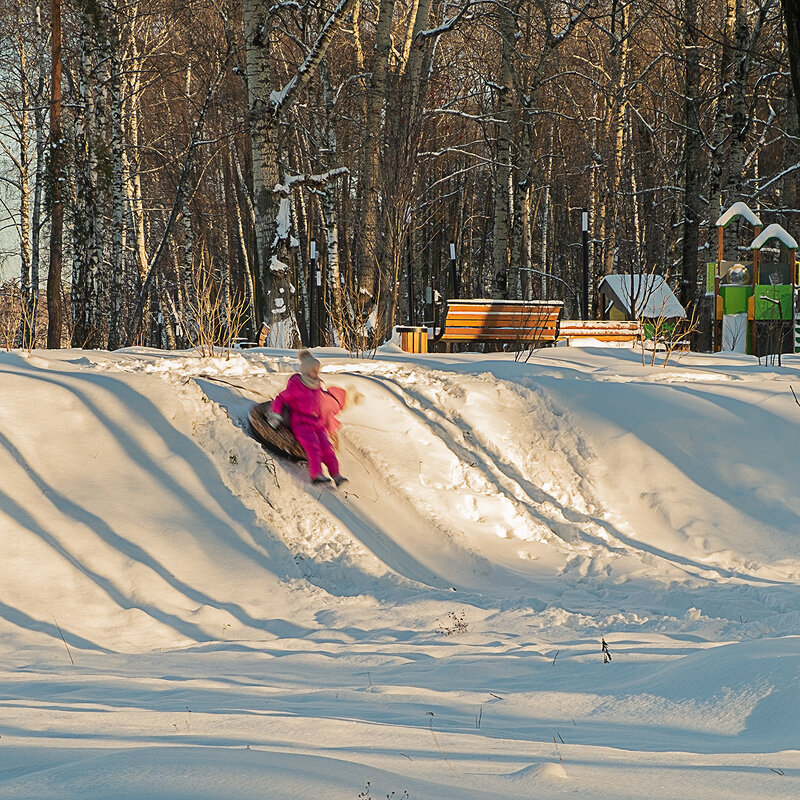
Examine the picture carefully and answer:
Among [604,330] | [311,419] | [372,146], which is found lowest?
[311,419]

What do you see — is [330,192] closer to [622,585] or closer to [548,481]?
[548,481]

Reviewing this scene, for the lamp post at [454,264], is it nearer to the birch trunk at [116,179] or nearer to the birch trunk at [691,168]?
the birch trunk at [691,168]

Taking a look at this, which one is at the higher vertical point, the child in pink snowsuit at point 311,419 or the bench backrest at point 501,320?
the bench backrest at point 501,320

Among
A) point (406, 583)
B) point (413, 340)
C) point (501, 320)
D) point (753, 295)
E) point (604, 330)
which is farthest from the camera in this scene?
point (753, 295)

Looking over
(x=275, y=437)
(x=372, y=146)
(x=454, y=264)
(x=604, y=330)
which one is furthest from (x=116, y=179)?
(x=275, y=437)

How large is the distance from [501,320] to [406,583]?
8.28 meters

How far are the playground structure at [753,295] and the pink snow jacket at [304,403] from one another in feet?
33.3

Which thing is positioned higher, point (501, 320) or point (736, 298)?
point (736, 298)

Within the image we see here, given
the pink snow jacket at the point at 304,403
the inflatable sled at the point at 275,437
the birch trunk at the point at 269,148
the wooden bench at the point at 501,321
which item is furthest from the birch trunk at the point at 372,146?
the pink snow jacket at the point at 304,403

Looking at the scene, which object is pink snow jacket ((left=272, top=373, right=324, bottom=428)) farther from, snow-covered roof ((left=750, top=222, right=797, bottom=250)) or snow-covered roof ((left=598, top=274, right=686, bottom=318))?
snow-covered roof ((left=598, top=274, right=686, bottom=318))

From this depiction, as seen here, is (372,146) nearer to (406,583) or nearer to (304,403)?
(304,403)

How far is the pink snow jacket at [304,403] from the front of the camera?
318 inches

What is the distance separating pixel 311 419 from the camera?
8.08m

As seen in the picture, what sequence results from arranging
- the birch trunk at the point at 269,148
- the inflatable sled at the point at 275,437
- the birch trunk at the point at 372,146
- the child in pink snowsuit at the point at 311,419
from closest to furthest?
the child in pink snowsuit at the point at 311,419, the inflatable sled at the point at 275,437, the birch trunk at the point at 269,148, the birch trunk at the point at 372,146
